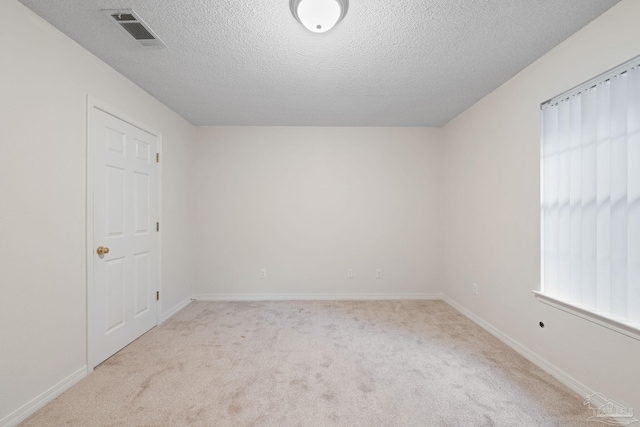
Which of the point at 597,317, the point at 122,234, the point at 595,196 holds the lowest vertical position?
the point at 597,317

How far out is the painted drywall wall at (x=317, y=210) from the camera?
3.89m

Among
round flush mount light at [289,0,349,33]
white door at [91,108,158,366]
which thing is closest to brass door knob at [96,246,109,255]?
white door at [91,108,158,366]

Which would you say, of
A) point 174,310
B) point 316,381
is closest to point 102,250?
point 174,310

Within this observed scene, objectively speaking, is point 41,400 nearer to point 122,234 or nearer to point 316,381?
point 122,234

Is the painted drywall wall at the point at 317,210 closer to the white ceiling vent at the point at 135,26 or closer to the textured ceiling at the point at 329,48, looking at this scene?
the textured ceiling at the point at 329,48

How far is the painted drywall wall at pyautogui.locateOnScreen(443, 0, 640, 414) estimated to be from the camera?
163cm

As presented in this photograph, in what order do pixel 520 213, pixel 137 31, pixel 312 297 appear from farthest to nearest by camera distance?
pixel 312 297
pixel 520 213
pixel 137 31

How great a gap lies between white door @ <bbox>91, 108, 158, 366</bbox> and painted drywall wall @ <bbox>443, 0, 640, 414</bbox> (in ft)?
12.3

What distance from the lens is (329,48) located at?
2.02 m

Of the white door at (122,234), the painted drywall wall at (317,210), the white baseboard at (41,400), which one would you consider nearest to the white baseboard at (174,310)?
the white door at (122,234)

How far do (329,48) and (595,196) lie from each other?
2.20 m

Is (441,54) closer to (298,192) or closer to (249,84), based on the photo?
(249,84)

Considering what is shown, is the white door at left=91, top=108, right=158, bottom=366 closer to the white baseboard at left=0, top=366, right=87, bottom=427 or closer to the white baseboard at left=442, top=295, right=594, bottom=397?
the white baseboard at left=0, top=366, right=87, bottom=427

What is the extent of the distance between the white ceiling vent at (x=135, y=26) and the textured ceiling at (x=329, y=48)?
0.15ft
